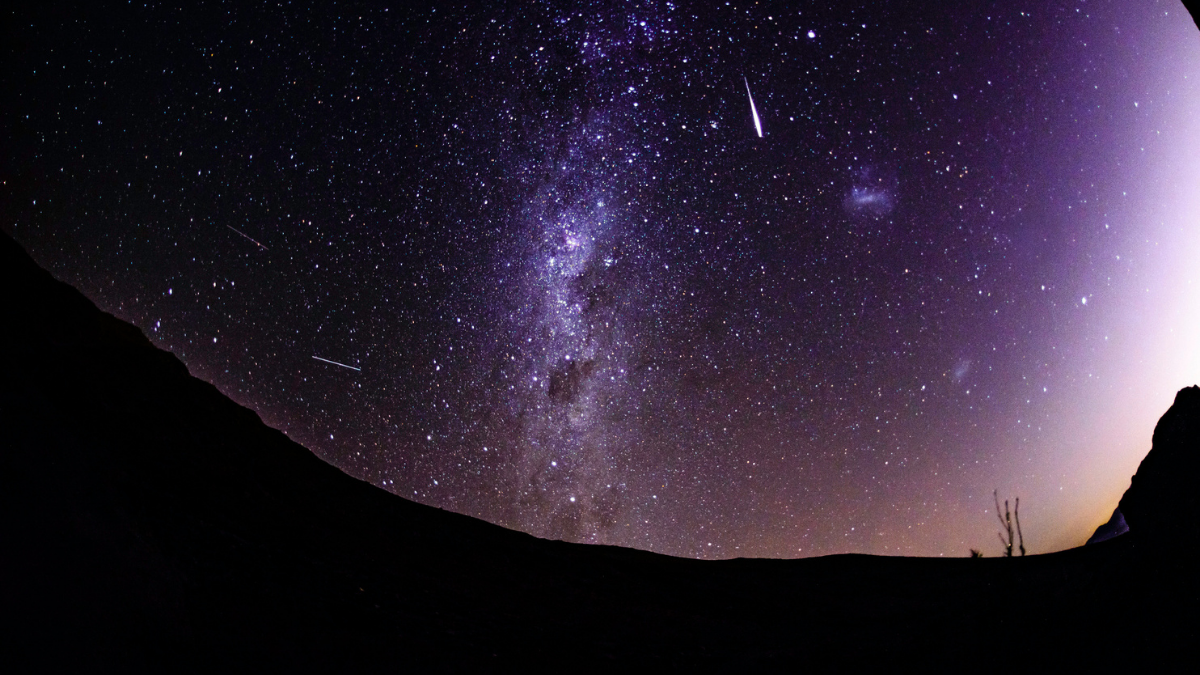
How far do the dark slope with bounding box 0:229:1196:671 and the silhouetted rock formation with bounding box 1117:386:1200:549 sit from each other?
0.27 meters

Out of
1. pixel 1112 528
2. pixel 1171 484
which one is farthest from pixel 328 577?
pixel 1112 528

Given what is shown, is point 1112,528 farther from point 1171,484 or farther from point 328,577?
point 328,577

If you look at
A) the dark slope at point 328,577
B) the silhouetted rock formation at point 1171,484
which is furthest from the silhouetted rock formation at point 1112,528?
the silhouetted rock formation at point 1171,484

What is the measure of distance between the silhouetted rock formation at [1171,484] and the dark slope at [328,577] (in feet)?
0.89

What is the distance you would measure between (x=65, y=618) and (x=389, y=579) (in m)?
2.76

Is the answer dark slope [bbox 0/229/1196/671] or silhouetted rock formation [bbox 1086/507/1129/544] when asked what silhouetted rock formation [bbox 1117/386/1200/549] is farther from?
silhouetted rock formation [bbox 1086/507/1129/544]

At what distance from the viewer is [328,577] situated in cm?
581

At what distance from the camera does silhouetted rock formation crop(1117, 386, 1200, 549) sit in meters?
5.56

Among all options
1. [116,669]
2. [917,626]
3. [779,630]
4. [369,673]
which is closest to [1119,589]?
[917,626]

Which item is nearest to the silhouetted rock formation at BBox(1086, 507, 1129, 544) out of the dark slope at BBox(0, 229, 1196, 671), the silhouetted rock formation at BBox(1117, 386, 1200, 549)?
the dark slope at BBox(0, 229, 1196, 671)

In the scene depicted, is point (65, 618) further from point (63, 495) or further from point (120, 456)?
point (120, 456)

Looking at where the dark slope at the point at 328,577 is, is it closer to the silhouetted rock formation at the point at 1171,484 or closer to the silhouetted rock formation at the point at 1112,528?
the silhouetted rock formation at the point at 1171,484

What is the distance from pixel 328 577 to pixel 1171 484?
8955mm

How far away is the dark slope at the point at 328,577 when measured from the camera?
436 cm
